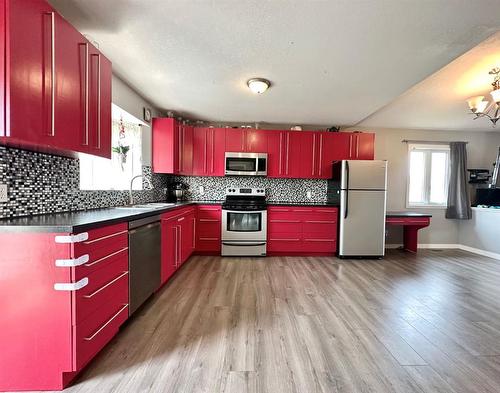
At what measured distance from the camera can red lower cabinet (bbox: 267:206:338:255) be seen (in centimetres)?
402

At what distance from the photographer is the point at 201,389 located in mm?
1298

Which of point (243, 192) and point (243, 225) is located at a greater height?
point (243, 192)

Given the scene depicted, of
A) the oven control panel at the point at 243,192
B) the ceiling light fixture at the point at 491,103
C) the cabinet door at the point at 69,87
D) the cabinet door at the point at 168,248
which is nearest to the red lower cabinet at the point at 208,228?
the oven control panel at the point at 243,192

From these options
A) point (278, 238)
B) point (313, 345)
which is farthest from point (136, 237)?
point (278, 238)

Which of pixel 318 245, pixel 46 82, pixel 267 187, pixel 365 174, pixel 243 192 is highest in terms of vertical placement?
pixel 46 82

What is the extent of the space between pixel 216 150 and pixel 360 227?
9.29ft

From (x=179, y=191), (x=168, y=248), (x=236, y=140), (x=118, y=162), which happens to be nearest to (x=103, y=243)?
(x=168, y=248)

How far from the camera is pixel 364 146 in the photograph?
169 inches

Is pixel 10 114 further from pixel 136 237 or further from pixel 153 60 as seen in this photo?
pixel 153 60

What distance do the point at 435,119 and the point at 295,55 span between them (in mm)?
3565

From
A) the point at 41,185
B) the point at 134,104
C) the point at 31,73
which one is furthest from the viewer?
the point at 134,104

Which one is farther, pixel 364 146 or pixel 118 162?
pixel 364 146

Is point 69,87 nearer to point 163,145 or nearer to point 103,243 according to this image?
point 103,243

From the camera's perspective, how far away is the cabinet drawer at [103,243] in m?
1.32
